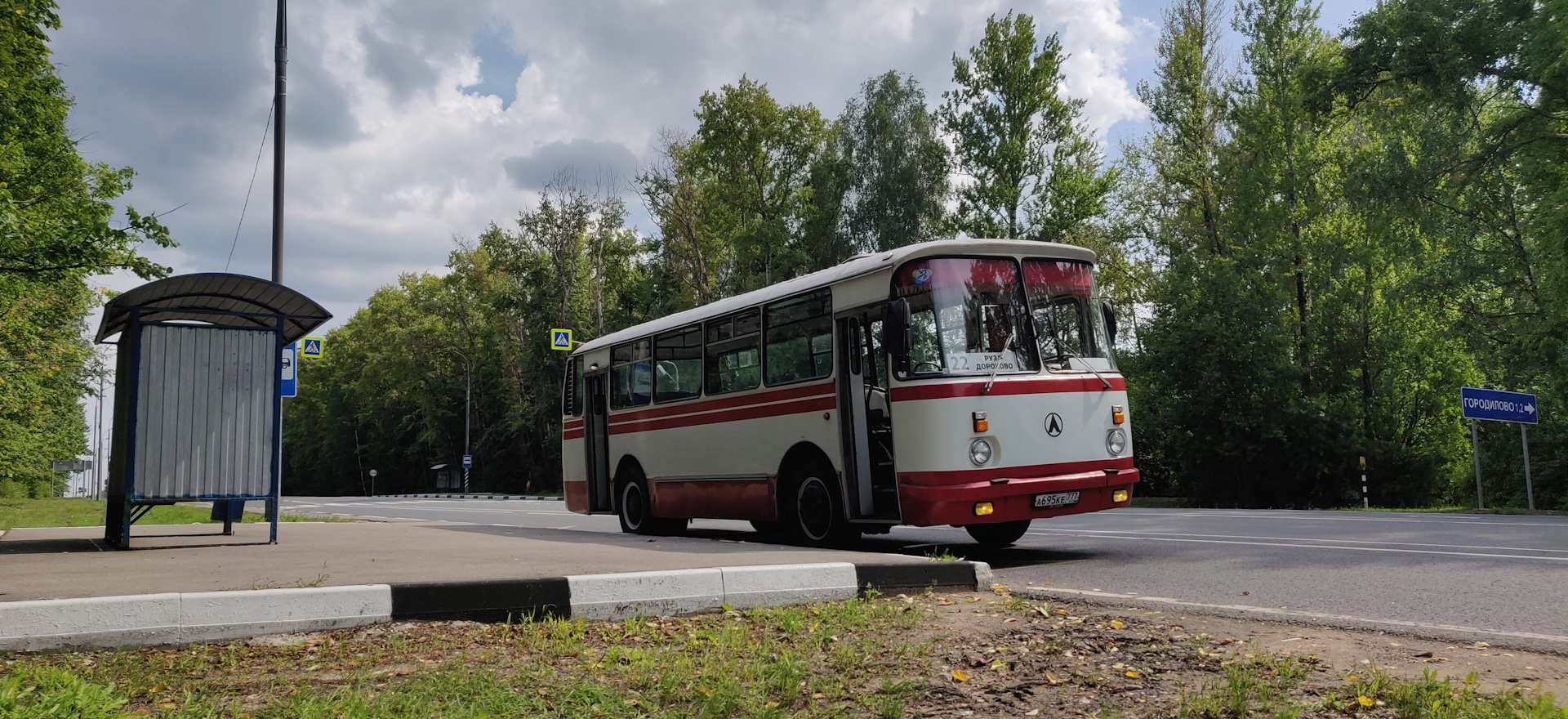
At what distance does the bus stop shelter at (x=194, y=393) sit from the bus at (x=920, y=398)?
15.1 feet

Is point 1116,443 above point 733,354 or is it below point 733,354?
below

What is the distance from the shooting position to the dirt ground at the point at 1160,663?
418 centimetres

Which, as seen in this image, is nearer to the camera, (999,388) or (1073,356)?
(999,388)

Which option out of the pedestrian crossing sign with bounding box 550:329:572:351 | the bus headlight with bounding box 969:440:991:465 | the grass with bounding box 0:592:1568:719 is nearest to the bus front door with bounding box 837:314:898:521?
the bus headlight with bounding box 969:440:991:465

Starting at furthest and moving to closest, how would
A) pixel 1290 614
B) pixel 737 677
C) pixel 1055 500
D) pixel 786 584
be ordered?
pixel 1055 500 < pixel 786 584 < pixel 1290 614 < pixel 737 677

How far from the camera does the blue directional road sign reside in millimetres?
23125

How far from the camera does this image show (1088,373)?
10.4 meters

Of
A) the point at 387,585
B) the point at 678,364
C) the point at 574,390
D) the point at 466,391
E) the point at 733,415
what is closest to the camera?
the point at 387,585

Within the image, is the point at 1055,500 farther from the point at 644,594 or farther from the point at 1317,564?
the point at 644,594

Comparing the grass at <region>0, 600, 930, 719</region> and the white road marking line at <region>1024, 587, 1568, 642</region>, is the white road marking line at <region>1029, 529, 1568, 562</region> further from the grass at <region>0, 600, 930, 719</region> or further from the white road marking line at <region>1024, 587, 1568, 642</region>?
the grass at <region>0, 600, 930, 719</region>

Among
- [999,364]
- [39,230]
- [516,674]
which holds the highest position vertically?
[39,230]

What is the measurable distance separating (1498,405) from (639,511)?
19.2 m

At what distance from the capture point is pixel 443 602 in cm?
591

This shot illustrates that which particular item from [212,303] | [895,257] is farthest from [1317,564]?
[212,303]
